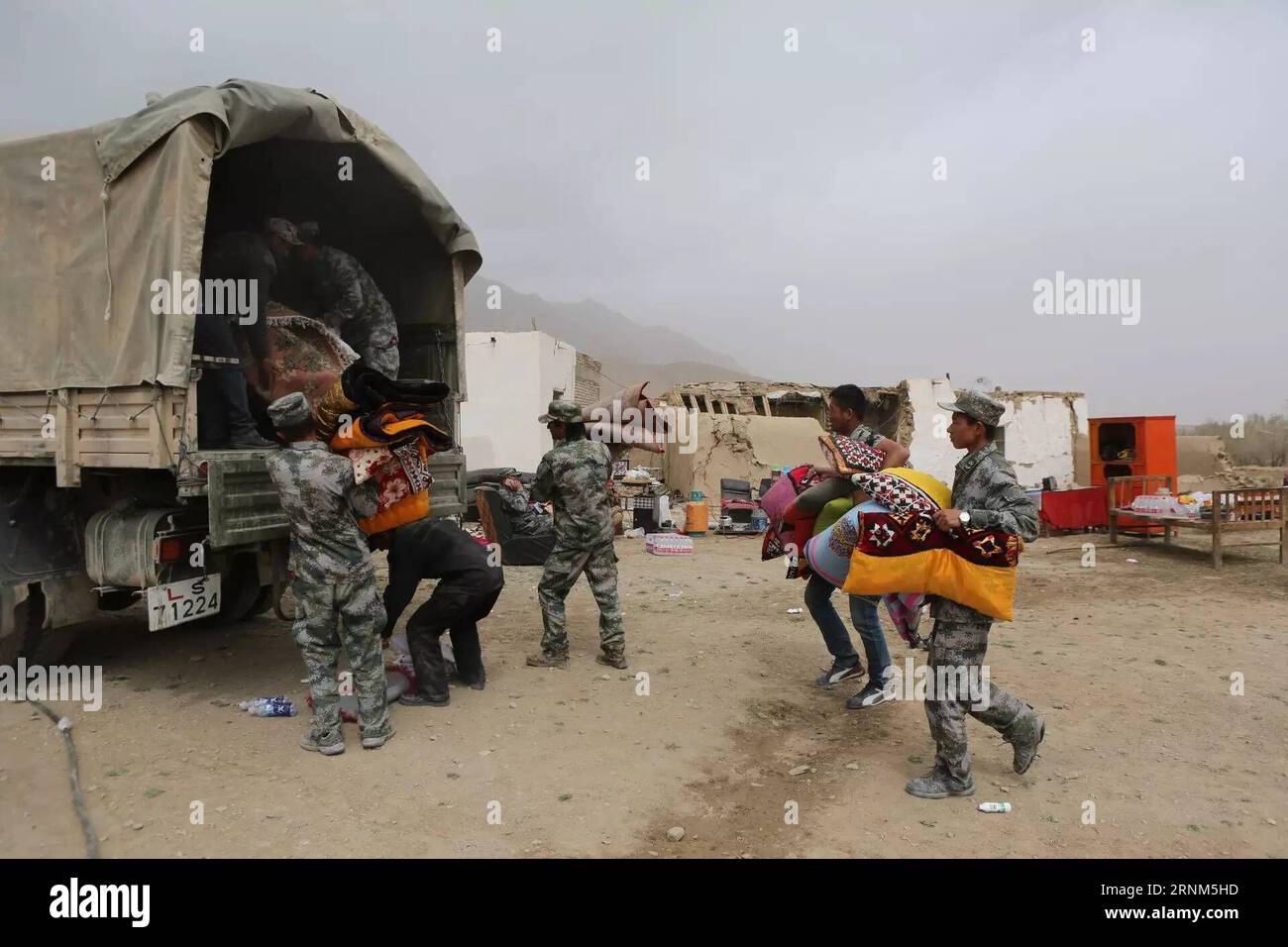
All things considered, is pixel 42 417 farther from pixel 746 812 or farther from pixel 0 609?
pixel 746 812

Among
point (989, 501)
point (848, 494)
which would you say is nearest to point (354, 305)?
point (848, 494)

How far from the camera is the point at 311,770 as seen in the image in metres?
3.55

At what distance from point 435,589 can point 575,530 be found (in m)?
1.01

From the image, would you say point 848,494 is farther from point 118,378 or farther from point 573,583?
point 118,378

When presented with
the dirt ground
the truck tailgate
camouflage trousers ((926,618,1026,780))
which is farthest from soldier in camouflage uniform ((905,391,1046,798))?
the truck tailgate

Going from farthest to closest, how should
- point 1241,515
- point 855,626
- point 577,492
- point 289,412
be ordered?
point 1241,515 < point 577,492 < point 855,626 < point 289,412

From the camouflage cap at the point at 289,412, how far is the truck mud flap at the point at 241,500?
0.43m

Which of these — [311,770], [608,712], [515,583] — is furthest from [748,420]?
[311,770]

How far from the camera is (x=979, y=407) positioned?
3.35 meters

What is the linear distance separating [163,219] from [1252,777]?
5837mm

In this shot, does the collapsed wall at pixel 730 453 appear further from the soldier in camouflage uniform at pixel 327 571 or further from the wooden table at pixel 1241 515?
the soldier in camouflage uniform at pixel 327 571

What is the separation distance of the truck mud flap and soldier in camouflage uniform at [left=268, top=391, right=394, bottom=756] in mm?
301

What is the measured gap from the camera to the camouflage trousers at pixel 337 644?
3.79 metres

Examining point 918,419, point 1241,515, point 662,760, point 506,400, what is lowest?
point 662,760
